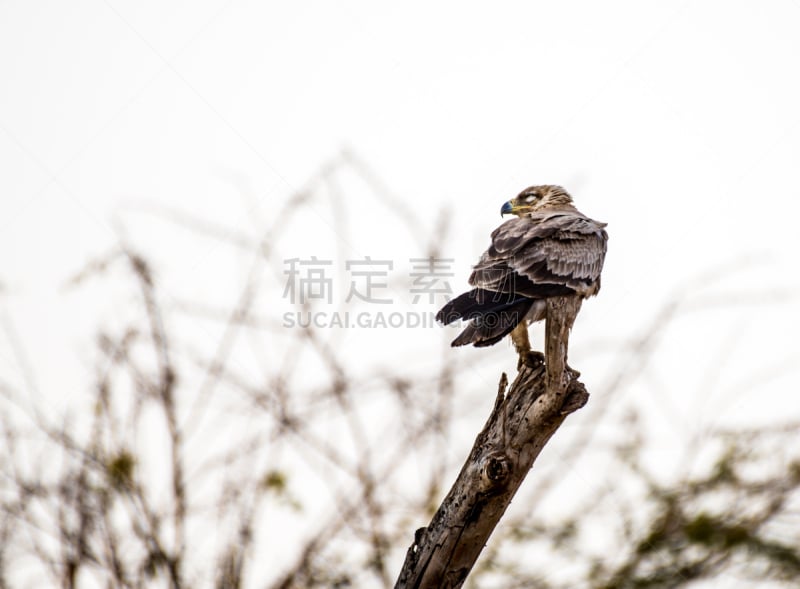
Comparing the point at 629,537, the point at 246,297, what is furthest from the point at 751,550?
the point at 246,297

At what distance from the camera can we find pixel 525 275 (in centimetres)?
588

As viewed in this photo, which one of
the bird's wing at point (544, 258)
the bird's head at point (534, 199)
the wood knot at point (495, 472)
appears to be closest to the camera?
the wood knot at point (495, 472)

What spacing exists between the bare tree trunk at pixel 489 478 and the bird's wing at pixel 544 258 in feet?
3.49

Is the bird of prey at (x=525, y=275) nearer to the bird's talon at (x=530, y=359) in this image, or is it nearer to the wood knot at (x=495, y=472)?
the bird's talon at (x=530, y=359)

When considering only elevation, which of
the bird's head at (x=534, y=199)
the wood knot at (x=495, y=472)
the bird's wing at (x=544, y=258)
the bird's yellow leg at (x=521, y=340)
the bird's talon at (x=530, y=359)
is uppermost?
the bird's head at (x=534, y=199)

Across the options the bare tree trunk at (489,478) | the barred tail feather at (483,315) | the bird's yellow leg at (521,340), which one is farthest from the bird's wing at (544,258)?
the bare tree trunk at (489,478)

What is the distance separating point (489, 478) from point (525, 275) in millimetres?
1909

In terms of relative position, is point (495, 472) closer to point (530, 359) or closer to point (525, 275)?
point (530, 359)

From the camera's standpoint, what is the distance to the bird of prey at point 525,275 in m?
5.48

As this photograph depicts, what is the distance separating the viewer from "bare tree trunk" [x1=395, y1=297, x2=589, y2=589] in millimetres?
4402

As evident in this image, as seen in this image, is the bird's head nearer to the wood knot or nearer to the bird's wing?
the bird's wing

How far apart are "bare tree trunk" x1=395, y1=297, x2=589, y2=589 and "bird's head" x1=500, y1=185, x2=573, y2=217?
3582 mm

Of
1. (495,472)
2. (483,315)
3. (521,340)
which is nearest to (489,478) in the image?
(495,472)

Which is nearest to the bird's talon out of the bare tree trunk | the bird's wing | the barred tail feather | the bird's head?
the barred tail feather
